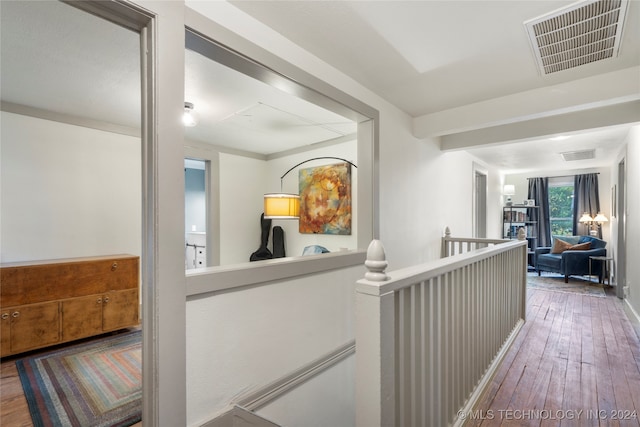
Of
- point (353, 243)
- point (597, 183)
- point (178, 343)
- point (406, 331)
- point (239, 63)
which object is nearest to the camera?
point (406, 331)

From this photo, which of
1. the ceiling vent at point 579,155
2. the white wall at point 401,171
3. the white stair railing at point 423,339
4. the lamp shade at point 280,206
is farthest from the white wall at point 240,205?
the ceiling vent at point 579,155

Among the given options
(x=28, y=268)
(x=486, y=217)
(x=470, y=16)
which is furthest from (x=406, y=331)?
(x=486, y=217)

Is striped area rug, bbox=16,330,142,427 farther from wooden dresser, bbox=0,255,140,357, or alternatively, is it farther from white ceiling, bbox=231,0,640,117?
white ceiling, bbox=231,0,640,117

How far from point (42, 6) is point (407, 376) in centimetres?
255

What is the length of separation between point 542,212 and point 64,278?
927cm

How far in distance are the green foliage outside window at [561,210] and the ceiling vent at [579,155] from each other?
96.6 inches

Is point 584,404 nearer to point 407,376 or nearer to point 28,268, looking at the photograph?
point 407,376

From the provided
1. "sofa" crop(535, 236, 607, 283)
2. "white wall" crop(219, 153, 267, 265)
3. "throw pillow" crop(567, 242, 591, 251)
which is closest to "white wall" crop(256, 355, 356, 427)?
"white wall" crop(219, 153, 267, 265)

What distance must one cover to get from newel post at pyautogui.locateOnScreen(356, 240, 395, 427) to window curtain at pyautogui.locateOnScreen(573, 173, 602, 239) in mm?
8062

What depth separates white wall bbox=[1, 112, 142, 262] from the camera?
9.59ft

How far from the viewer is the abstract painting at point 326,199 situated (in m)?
4.05

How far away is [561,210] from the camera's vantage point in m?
7.59

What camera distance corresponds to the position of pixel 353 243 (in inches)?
159

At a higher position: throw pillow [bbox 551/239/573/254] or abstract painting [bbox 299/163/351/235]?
abstract painting [bbox 299/163/351/235]
